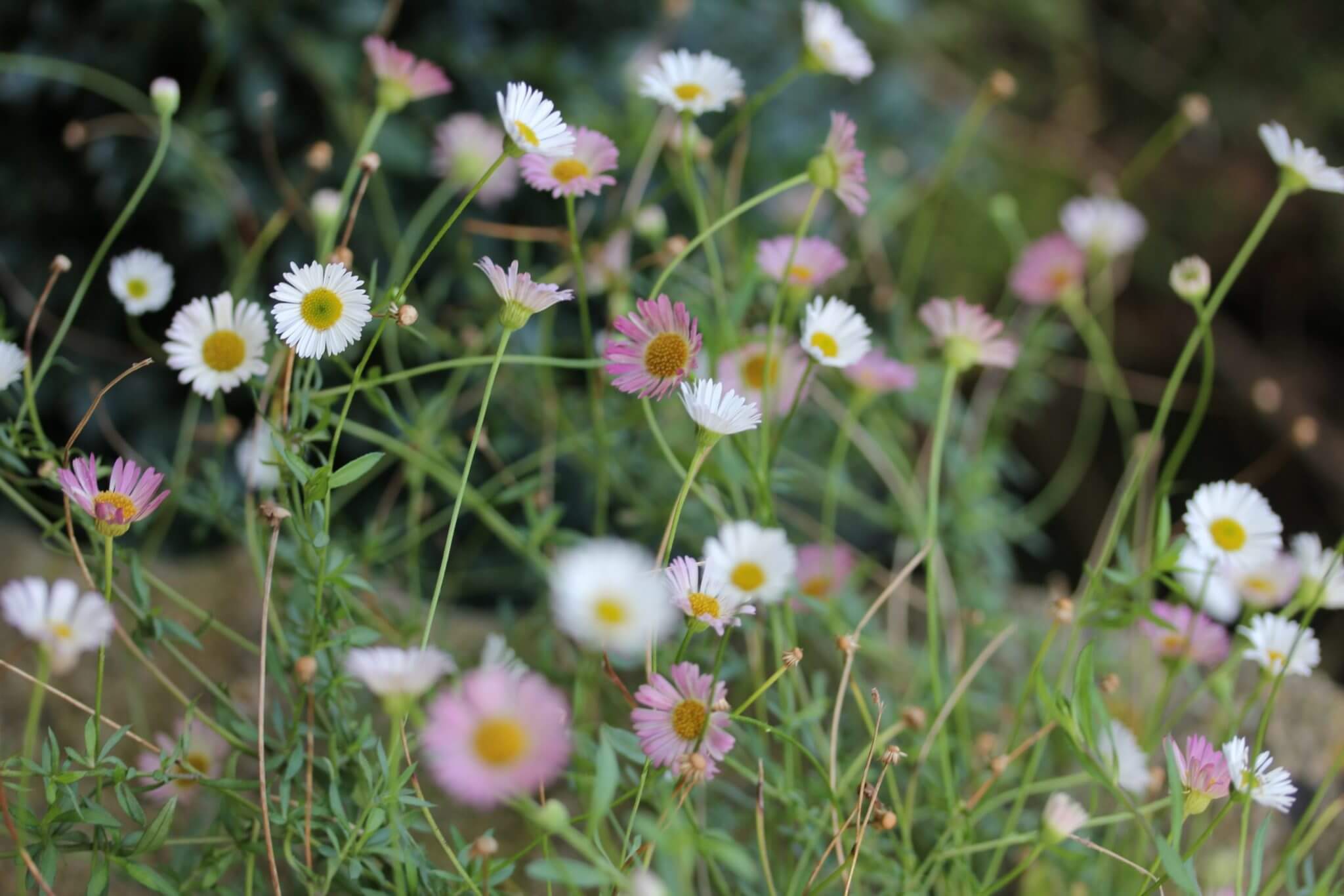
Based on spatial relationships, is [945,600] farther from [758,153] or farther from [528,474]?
[758,153]

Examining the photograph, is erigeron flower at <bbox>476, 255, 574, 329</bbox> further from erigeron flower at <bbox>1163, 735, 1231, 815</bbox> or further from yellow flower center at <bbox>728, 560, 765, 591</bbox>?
erigeron flower at <bbox>1163, 735, 1231, 815</bbox>

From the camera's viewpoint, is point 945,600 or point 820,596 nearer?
point 820,596

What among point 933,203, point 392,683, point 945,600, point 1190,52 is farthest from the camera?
point 1190,52

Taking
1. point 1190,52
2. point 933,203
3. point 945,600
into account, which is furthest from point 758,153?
point 1190,52

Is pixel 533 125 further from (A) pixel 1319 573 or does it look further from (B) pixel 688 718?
(A) pixel 1319 573

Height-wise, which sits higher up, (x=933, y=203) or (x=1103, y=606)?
(x=933, y=203)

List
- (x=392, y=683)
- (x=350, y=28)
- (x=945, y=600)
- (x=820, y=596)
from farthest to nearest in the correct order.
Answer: (x=350, y=28)
(x=945, y=600)
(x=820, y=596)
(x=392, y=683)
